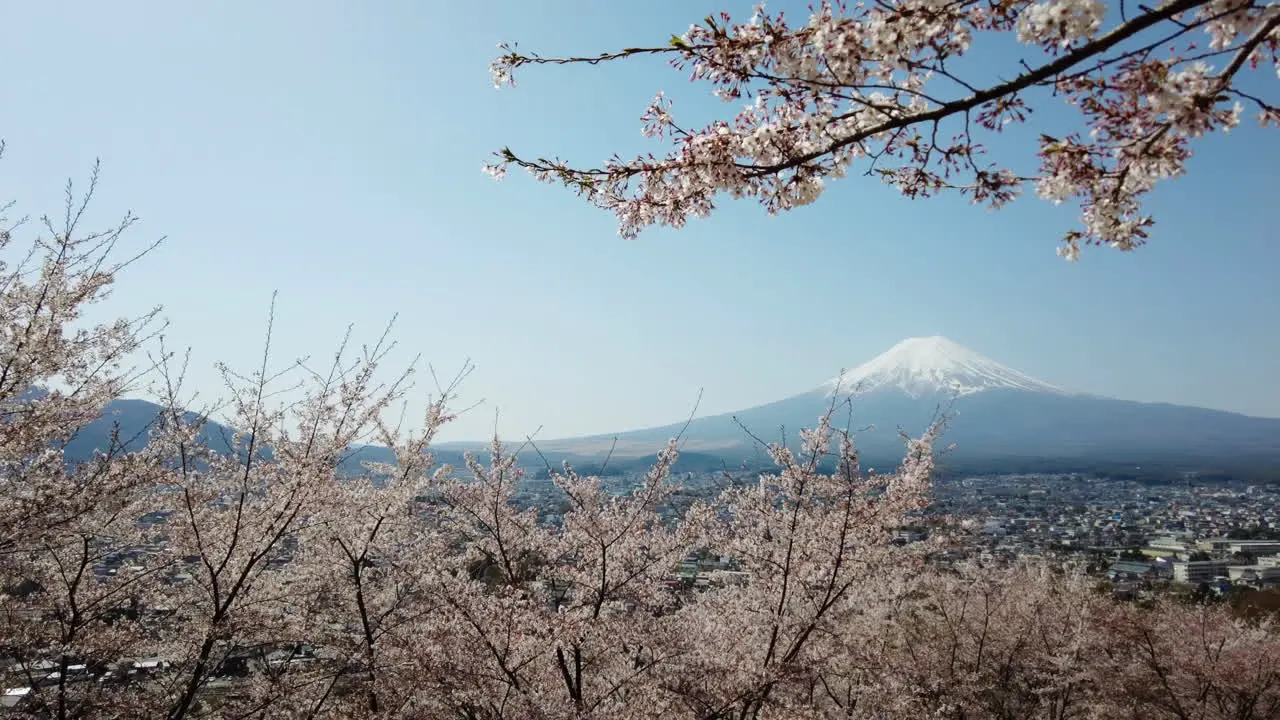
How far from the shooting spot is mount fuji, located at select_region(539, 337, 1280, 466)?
126 metres

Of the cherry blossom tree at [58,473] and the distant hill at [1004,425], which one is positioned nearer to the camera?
the cherry blossom tree at [58,473]

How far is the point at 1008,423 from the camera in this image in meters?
152

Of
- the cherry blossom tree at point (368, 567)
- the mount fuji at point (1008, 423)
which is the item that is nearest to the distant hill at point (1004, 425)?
the mount fuji at point (1008, 423)

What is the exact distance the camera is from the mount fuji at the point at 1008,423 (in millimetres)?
125938

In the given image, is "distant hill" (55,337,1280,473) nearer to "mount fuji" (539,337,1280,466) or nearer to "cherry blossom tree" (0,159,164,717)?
"mount fuji" (539,337,1280,466)

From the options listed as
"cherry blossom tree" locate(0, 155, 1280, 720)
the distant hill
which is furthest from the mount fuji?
"cherry blossom tree" locate(0, 155, 1280, 720)

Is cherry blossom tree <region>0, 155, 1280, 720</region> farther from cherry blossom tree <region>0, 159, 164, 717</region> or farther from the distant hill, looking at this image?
the distant hill

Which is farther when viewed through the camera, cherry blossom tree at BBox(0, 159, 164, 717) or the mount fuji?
the mount fuji

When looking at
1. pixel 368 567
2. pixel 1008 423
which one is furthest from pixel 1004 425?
pixel 368 567

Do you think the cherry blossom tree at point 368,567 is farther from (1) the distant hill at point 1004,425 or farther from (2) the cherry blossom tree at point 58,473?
(1) the distant hill at point 1004,425

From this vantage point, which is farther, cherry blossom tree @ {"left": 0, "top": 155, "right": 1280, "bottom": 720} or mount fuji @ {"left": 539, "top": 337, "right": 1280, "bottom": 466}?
mount fuji @ {"left": 539, "top": 337, "right": 1280, "bottom": 466}

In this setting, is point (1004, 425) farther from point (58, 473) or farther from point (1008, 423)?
point (58, 473)

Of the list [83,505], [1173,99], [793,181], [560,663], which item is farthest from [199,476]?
[1173,99]

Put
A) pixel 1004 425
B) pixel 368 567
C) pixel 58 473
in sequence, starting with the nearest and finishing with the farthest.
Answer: pixel 58 473 → pixel 368 567 → pixel 1004 425
